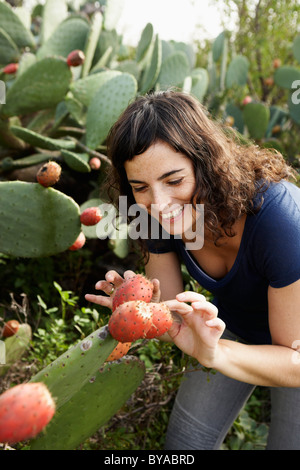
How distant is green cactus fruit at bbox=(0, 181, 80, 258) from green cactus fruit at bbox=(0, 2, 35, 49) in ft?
4.88

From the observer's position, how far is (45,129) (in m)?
2.67

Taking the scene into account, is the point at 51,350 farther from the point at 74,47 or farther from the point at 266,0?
the point at 266,0

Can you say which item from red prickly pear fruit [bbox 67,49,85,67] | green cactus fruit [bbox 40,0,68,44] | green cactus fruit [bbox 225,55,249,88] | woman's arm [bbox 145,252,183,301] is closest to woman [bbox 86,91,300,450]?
woman's arm [bbox 145,252,183,301]

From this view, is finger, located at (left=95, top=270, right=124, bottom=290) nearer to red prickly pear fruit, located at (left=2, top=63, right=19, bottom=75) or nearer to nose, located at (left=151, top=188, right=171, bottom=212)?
nose, located at (left=151, top=188, right=171, bottom=212)

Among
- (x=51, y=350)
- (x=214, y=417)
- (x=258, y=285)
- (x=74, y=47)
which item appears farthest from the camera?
(x=74, y=47)

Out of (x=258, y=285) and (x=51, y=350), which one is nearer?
(x=258, y=285)

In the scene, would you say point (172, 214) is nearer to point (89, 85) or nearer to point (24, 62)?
point (89, 85)

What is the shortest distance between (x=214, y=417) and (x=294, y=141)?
2837 mm

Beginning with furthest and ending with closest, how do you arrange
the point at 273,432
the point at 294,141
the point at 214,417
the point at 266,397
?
the point at 294,141, the point at 266,397, the point at 214,417, the point at 273,432

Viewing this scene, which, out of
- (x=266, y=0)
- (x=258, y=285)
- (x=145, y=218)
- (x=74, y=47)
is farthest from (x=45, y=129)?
(x=266, y=0)

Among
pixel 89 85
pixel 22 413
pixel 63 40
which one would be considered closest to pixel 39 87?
pixel 89 85

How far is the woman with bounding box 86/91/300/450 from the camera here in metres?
1.07

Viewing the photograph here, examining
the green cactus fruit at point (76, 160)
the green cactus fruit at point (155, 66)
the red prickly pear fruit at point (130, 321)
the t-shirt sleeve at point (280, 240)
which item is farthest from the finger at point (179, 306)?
the green cactus fruit at point (155, 66)

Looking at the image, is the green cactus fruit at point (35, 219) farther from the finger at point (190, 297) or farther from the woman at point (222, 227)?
the finger at point (190, 297)
